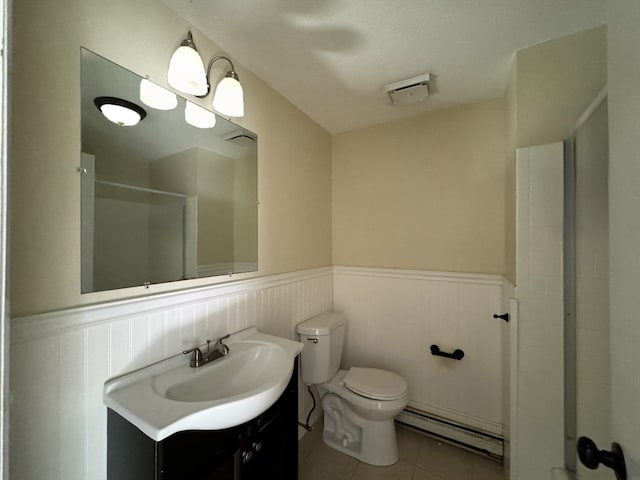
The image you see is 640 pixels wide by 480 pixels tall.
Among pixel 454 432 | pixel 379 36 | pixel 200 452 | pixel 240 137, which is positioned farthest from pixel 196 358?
pixel 454 432

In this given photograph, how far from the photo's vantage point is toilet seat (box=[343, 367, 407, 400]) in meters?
1.42

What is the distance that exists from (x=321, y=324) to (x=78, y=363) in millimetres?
1167

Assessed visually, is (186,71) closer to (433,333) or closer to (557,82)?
(557,82)

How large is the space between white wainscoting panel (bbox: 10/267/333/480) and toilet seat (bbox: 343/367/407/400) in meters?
0.98

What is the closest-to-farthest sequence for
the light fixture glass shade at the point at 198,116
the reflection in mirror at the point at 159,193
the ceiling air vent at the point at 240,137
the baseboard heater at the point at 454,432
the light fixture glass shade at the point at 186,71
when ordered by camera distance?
the reflection in mirror at the point at 159,193, the light fixture glass shade at the point at 186,71, the light fixture glass shade at the point at 198,116, the ceiling air vent at the point at 240,137, the baseboard heater at the point at 454,432

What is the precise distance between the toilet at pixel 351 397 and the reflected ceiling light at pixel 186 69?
136cm

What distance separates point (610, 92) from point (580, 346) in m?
1.03

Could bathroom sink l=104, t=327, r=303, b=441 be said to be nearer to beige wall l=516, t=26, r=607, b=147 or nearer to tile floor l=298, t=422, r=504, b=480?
tile floor l=298, t=422, r=504, b=480

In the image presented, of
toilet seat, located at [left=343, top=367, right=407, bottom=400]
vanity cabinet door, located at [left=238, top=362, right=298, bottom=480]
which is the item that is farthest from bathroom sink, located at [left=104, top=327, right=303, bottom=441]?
toilet seat, located at [left=343, top=367, right=407, bottom=400]

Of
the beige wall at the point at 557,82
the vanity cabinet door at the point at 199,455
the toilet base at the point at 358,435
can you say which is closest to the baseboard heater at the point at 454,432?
the toilet base at the point at 358,435

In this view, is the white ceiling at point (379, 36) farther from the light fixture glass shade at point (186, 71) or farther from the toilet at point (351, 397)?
the toilet at point (351, 397)

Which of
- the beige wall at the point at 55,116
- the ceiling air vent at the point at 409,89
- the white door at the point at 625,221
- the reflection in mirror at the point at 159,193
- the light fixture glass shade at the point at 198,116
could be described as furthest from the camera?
the ceiling air vent at the point at 409,89

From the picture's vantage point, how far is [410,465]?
1438 millimetres

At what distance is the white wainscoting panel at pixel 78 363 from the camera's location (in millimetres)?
627
